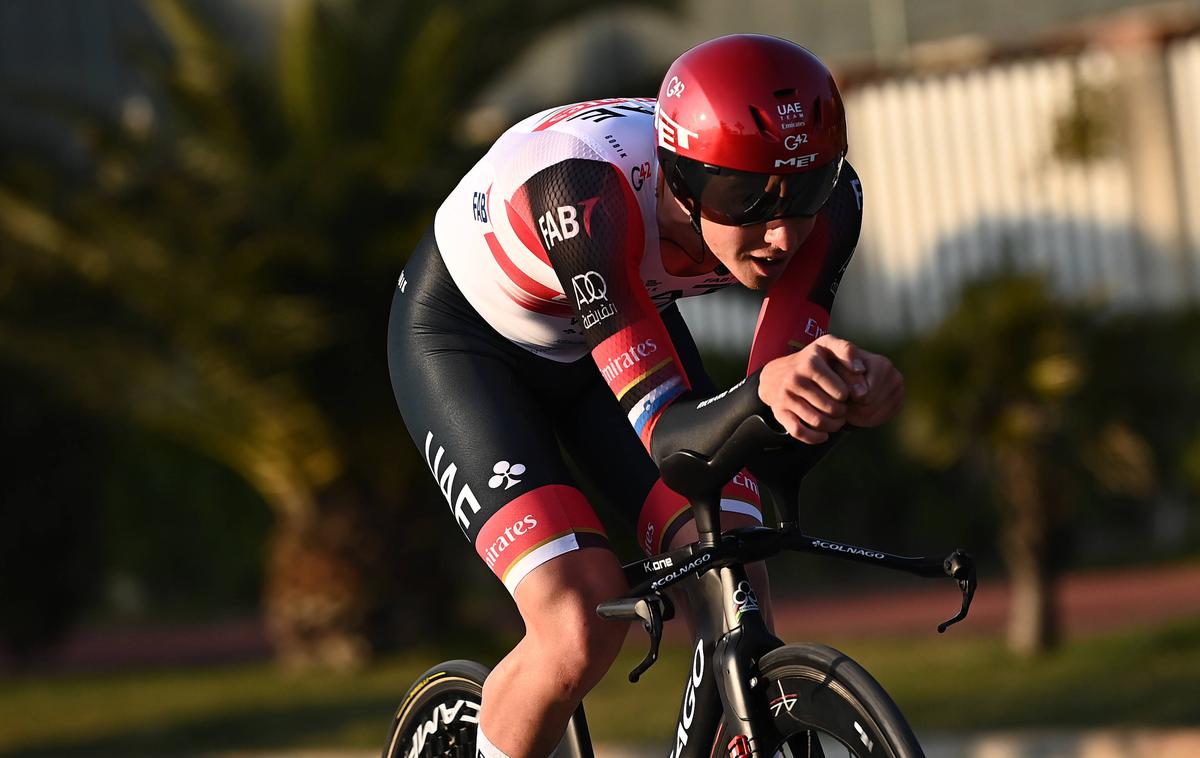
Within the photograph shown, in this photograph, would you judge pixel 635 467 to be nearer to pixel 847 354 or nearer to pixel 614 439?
pixel 614 439

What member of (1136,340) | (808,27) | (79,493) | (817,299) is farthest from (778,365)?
(808,27)

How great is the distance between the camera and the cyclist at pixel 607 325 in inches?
118

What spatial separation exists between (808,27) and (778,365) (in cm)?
1551

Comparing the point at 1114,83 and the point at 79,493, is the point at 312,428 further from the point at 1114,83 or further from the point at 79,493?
the point at 1114,83

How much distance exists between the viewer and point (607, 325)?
3.09 metres

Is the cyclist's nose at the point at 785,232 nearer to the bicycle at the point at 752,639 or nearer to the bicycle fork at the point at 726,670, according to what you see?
the bicycle at the point at 752,639

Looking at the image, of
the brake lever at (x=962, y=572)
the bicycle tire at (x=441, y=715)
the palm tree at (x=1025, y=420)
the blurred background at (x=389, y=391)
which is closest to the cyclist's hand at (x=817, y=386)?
the brake lever at (x=962, y=572)

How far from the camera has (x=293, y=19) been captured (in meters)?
11.1

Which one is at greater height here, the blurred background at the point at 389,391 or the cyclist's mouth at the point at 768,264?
the blurred background at the point at 389,391

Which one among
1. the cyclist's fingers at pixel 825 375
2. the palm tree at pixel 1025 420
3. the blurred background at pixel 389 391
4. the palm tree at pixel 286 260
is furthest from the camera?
the palm tree at pixel 286 260

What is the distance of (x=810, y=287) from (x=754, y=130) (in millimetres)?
521

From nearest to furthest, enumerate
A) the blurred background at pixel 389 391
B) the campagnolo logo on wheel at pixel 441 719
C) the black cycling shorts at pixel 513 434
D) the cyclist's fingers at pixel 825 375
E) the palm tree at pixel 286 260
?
1. the cyclist's fingers at pixel 825 375
2. the black cycling shorts at pixel 513 434
3. the campagnolo logo on wheel at pixel 441 719
4. the blurred background at pixel 389 391
5. the palm tree at pixel 286 260

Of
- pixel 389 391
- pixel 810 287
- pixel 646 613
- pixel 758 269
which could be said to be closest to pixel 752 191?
pixel 758 269

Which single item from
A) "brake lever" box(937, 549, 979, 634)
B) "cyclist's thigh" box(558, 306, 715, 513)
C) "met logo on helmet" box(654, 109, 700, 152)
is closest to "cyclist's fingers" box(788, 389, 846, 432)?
"brake lever" box(937, 549, 979, 634)
